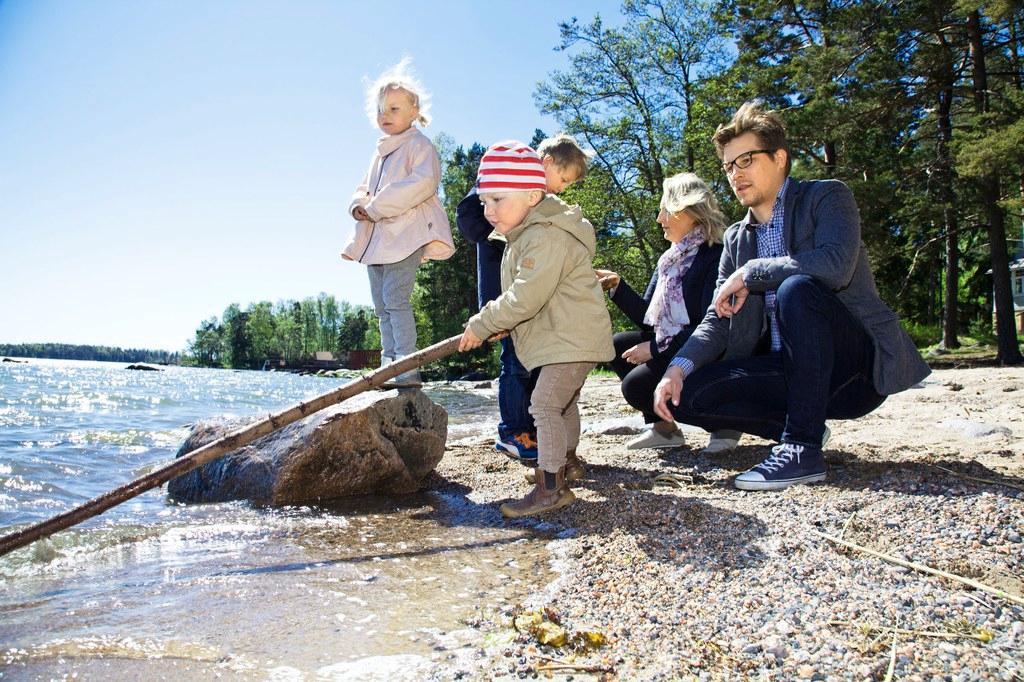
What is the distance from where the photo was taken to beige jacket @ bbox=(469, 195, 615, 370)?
297 centimetres

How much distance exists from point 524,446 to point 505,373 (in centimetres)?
44

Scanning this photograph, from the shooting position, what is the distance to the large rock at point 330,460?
381 cm

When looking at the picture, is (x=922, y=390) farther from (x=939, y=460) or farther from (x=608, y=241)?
(x=608, y=241)

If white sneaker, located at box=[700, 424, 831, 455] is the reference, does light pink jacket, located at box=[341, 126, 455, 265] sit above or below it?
above

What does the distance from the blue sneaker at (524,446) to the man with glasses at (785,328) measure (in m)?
1.10

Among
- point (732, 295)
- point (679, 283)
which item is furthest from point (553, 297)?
point (679, 283)

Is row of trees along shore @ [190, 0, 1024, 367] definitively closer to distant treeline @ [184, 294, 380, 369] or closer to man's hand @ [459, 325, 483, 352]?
man's hand @ [459, 325, 483, 352]

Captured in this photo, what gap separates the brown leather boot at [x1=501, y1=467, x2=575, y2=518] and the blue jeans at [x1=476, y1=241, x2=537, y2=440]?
1007mm

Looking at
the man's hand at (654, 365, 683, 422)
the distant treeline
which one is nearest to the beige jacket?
the man's hand at (654, 365, 683, 422)

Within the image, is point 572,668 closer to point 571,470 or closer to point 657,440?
point 571,470

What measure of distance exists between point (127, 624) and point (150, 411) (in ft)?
39.3

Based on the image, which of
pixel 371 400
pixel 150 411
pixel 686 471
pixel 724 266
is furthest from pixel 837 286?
pixel 150 411

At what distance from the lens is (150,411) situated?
12797mm

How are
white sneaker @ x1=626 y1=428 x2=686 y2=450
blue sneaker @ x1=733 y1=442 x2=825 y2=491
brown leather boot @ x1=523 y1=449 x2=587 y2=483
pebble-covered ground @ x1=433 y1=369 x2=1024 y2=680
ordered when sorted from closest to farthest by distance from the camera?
pebble-covered ground @ x1=433 y1=369 x2=1024 y2=680 → blue sneaker @ x1=733 y1=442 x2=825 y2=491 → brown leather boot @ x1=523 y1=449 x2=587 y2=483 → white sneaker @ x1=626 y1=428 x2=686 y2=450
